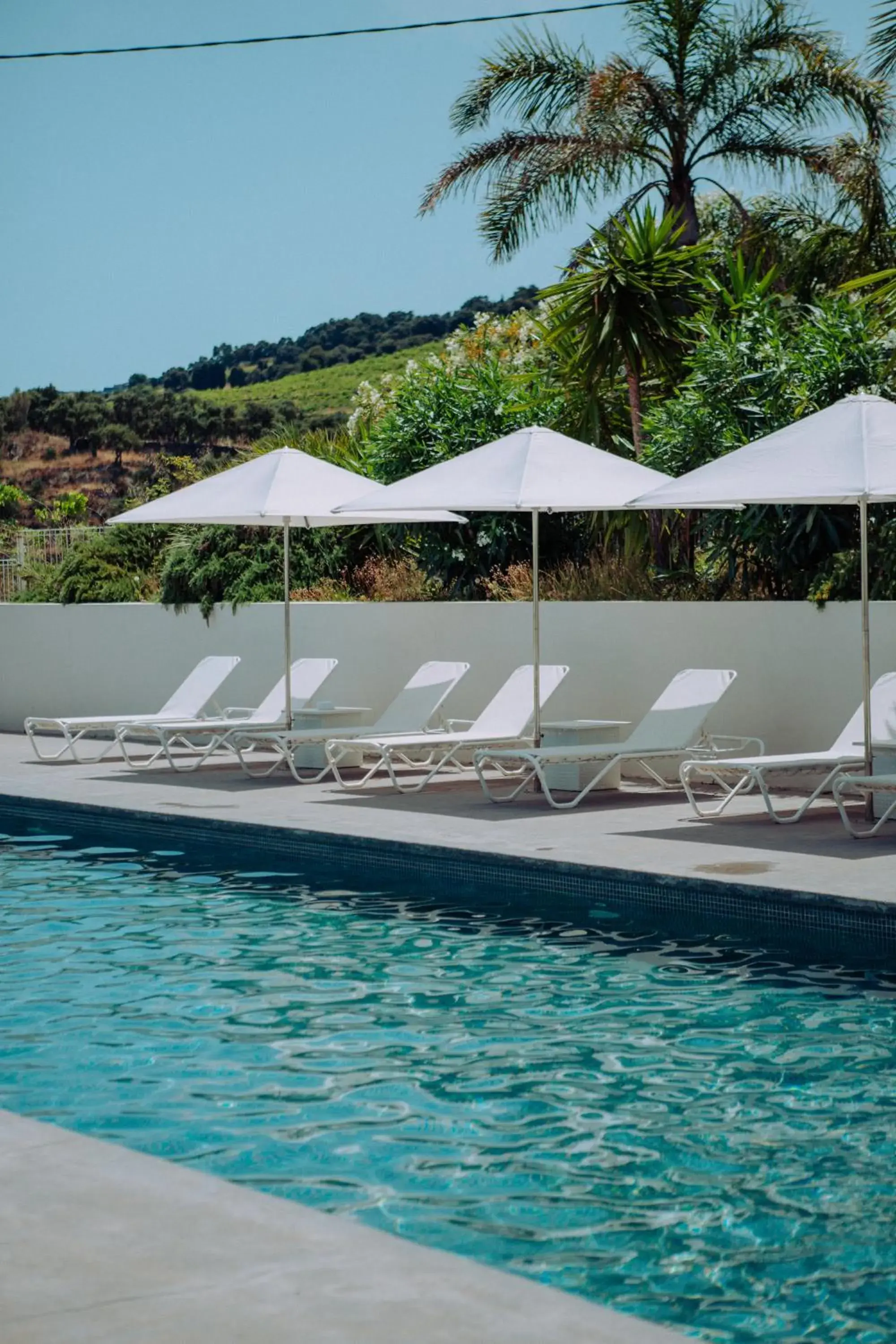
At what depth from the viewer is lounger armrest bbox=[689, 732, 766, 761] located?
36.9 feet

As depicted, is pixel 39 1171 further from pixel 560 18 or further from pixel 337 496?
pixel 560 18

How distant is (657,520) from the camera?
50.8 feet

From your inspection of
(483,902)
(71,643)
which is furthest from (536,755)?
(71,643)

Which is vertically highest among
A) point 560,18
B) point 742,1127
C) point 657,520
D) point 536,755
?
point 560,18

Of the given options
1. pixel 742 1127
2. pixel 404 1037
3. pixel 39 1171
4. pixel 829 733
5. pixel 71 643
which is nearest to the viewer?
pixel 39 1171

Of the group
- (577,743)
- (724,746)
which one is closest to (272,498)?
(577,743)

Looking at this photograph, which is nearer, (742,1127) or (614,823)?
(742,1127)

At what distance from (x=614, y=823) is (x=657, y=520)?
572 cm

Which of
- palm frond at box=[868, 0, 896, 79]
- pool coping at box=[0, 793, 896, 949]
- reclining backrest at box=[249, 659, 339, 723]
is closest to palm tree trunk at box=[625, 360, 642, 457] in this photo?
palm frond at box=[868, 0, 896, 79]

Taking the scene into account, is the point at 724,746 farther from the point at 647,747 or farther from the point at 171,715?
the point at 171,715

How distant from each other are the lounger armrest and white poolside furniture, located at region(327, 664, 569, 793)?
1162 mm

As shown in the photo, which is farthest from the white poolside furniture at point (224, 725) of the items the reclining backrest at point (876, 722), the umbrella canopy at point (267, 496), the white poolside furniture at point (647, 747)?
the reclining backrest at point (876, 722)

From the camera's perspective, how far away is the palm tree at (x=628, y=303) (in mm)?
15500

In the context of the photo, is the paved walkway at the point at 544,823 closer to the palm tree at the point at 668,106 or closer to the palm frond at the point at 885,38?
the palm frond at the point at 885,38
